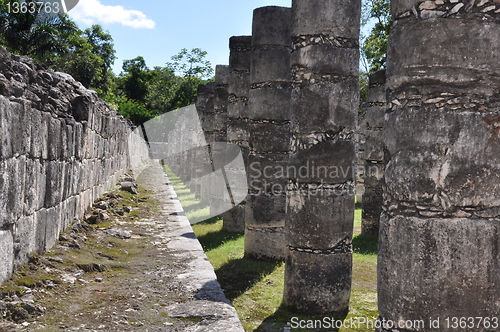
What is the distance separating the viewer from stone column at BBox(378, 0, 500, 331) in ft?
8.86

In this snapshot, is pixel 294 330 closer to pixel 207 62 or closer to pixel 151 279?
pixel 151 279

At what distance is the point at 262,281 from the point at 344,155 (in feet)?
8.09

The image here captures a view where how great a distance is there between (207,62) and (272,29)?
4378cm

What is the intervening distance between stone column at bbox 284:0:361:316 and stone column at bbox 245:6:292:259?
8.07ft

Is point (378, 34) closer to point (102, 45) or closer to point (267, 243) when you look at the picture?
point (267, 243)

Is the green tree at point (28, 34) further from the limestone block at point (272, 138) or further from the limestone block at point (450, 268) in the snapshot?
the limestone block at point (450, 268)

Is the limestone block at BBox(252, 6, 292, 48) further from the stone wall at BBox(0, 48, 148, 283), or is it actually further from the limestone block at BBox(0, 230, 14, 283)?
the limestone block at BBox(0, 230, 14, 283)

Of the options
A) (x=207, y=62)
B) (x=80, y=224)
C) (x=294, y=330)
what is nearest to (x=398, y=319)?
(x=294, y=330)

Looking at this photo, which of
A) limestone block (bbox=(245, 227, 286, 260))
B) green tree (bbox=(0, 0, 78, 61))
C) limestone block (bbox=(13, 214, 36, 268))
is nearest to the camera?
limestone block (bbox=(13, 214, 36, 268))

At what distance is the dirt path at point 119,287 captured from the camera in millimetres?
3977

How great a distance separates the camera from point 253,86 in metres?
8.71

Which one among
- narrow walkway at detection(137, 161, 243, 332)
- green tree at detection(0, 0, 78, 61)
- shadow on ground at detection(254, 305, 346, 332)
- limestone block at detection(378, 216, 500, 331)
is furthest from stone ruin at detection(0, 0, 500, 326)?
green tree at detection(0, 0, 78, 61)

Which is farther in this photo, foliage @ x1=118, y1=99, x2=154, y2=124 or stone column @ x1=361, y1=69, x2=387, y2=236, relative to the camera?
foliage @ x1=118, y1=99, x2=154, y2=124

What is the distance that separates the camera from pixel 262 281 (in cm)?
720
